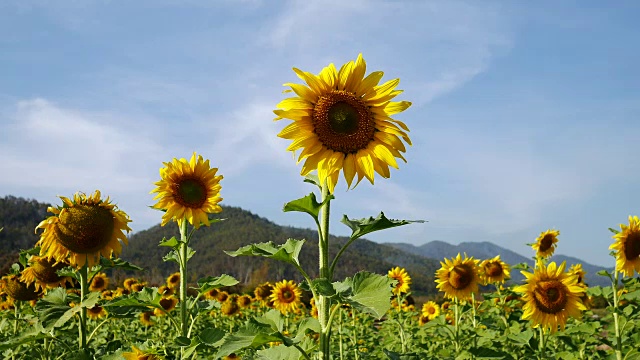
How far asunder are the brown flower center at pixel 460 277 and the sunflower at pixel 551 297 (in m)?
1.44

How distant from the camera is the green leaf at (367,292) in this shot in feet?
7.80

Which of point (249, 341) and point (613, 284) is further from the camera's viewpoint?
point (613, 284)

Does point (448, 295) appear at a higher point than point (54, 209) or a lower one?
lower

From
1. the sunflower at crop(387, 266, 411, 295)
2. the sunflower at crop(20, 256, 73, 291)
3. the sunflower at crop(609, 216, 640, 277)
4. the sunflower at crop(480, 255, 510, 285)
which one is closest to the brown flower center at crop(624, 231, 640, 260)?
the sunflower at crop(609, 216, 640, 277)

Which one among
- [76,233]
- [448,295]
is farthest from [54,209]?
[448,295]

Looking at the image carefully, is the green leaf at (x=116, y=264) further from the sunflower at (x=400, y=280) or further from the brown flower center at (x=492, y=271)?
the brown flower center at (x=492, y=271)

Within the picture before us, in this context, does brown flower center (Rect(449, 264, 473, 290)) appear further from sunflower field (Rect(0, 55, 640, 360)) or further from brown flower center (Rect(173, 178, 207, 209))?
brown flower center (Rect(173, 178, 207, 209))

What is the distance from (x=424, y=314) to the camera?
11.6m

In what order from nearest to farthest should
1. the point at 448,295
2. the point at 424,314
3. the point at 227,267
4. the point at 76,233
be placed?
the point at 76,233, the point at 448,295, the point at 424,314, the point at 227,267

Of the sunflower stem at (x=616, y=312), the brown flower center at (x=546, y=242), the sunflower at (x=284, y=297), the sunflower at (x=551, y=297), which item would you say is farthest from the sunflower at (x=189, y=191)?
the brown flower center at (x=546, y=242)

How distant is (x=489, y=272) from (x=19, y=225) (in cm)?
8989

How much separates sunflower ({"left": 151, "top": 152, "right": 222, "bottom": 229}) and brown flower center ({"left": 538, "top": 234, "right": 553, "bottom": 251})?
21.5ft

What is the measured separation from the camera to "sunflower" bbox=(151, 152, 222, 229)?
16.4 feet

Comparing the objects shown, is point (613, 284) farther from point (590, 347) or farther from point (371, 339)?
point (371, 339)
